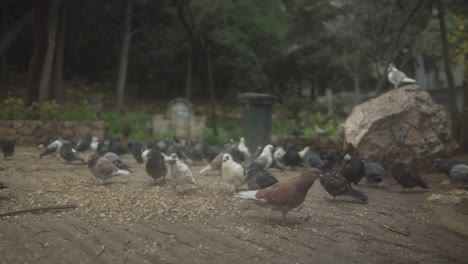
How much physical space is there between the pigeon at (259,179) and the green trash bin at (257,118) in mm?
5434

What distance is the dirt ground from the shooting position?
11.2ft

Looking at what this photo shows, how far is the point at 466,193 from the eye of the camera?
631cm

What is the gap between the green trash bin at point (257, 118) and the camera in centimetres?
1135

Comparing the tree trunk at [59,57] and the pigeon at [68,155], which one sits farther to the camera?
the tree trunk at [59,57]

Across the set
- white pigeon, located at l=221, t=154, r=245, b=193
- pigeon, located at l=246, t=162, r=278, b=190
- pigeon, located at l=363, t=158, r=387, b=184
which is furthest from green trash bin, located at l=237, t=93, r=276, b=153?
white pigeon, located at l=221, t=154, r=245, b=193

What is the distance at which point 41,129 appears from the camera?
38.2ft

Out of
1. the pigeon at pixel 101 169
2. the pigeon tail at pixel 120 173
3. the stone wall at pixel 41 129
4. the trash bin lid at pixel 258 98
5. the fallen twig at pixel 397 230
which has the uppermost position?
the trash bin lid at pixel 258 98

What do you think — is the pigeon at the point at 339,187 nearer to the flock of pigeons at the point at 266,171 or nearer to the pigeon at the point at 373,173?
the flock of pigeons at the point at 266,171

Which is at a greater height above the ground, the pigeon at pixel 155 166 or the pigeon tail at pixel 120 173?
the pigeon at pixel 155 166

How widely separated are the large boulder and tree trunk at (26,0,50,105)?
35.2 feet

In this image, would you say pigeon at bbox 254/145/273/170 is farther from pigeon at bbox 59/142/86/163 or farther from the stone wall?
the stone wall

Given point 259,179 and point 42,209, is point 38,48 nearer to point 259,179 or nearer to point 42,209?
point 42,209

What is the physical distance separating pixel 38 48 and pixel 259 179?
11.0 metres

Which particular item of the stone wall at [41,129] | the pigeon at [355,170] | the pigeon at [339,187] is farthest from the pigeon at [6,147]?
the pigeon at [355,170]
